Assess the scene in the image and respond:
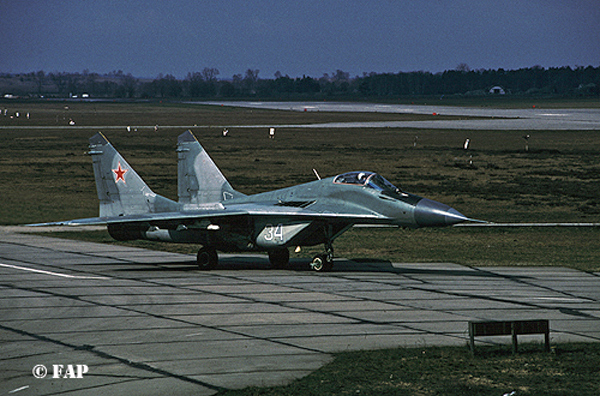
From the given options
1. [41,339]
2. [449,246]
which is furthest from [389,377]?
[449,246]

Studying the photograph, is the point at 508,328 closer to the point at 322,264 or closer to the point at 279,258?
the point at 322,264

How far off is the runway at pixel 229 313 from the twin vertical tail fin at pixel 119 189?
2013mm

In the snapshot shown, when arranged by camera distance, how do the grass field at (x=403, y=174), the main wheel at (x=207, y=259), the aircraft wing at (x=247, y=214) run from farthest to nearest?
the grass field at (x=403, y=174) < the main wheel at (x=207, y=259) < the aircraft wing at (x=247, y=214)

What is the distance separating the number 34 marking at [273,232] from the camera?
2639cm

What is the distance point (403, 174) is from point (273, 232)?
36.3 m

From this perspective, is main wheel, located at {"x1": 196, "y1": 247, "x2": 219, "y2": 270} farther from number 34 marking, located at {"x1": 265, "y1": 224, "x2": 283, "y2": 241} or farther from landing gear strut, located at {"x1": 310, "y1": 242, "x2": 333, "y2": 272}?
landing gear strut, located at {"x1": 310, "y1": 242, "x2": 333, "y2": 272}

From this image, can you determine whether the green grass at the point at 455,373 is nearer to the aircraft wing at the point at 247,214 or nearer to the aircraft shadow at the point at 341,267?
the aircraft wing at the point at 247,214

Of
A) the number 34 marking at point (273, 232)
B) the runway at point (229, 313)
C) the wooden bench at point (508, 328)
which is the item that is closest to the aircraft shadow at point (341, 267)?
the runway at point (229, 313)

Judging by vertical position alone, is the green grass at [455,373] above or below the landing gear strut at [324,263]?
above

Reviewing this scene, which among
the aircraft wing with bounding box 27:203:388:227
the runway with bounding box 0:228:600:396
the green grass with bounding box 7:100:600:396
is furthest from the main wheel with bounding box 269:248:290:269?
the green grass with bounding box 7:100:600:396

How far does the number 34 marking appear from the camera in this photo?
2639 centimetres

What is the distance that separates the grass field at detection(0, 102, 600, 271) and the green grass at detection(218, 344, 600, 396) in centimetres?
1338

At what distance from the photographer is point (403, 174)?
61.4 meters

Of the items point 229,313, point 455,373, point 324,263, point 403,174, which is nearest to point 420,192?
point 403,174
